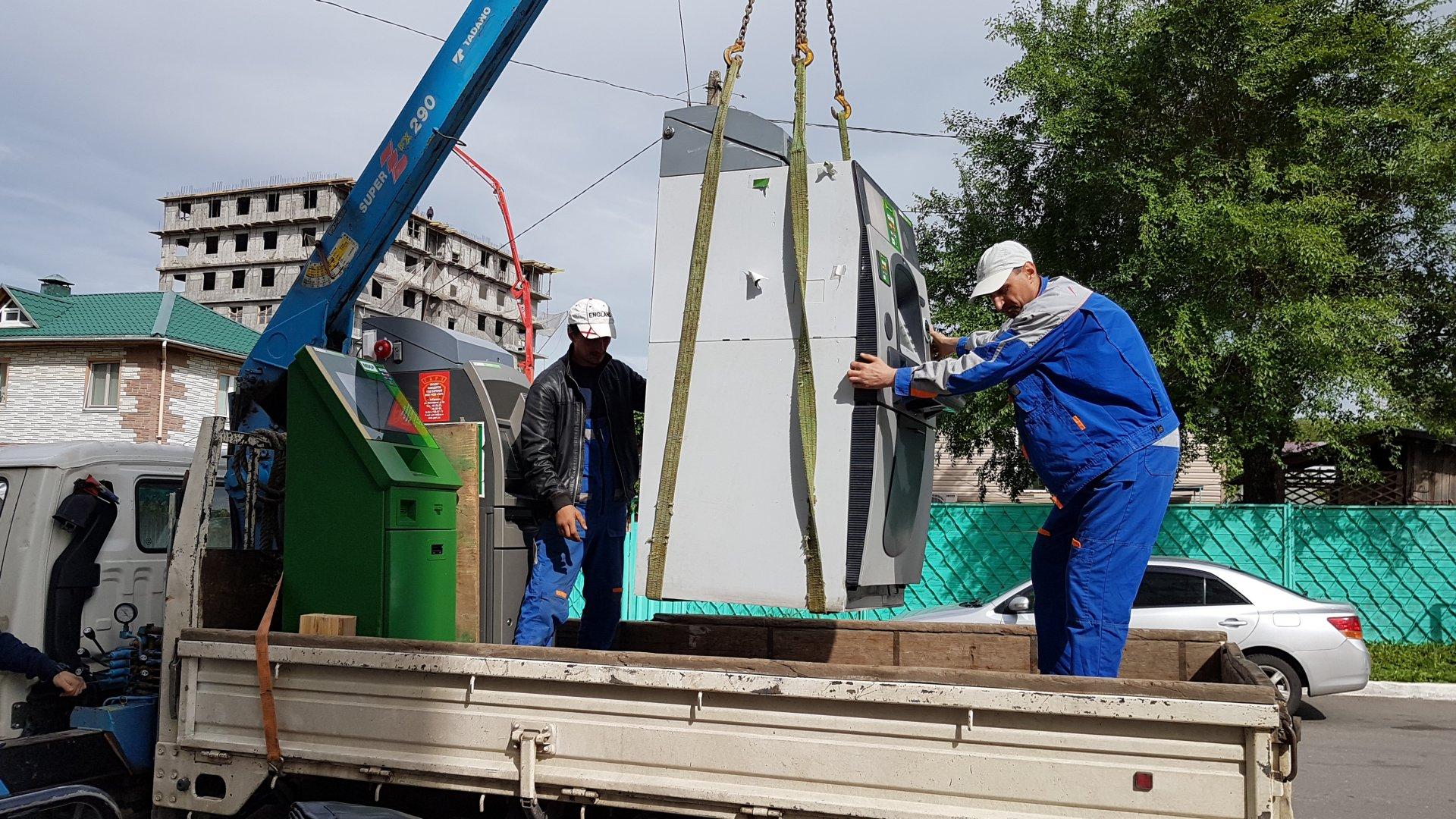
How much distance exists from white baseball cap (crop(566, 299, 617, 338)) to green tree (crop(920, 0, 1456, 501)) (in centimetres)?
829

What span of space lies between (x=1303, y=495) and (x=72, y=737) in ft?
76.3

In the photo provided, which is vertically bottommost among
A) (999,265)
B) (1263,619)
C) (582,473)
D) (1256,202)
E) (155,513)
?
(1263,619)

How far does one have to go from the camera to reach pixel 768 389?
348 cm

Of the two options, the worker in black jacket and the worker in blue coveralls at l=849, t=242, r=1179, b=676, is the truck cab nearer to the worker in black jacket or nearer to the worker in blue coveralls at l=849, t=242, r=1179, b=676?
the worker in black jacket

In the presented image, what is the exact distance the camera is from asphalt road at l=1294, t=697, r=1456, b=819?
5.66m

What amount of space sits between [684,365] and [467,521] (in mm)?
1293

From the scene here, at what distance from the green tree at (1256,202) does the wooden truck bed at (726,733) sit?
8.67 meters

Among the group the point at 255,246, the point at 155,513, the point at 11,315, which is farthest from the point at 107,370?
the point at 255,246

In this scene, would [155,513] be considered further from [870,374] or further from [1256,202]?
[1256,202]

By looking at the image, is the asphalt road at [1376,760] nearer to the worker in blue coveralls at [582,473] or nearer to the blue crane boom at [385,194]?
the worker in blue coveralls at [582,473]

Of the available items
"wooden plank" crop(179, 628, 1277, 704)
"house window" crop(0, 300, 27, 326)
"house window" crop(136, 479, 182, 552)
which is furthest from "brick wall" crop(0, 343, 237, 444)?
"wooden plank" crop(179, 628, 1277, 704)

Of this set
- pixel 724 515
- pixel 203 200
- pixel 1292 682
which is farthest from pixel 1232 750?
pixel 203 200

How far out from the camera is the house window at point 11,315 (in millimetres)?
31417

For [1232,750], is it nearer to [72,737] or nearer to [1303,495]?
[72,737]
